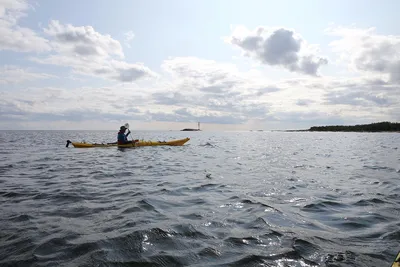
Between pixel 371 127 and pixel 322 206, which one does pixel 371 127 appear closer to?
pixel 371 127

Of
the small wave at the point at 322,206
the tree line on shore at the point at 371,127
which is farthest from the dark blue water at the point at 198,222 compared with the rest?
the tree line on shore at the point at 371,127

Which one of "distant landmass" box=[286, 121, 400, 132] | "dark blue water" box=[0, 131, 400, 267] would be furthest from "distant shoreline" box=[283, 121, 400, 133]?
"dark blue water" box=[0, 131, 400, 267]

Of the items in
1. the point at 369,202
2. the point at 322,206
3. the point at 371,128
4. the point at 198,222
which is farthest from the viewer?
the point at 371,128

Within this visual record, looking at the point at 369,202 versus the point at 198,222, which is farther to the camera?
the point at 369,202

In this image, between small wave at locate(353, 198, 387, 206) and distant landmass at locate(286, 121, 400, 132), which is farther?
distant landmass at locate(286, 121, 400, 132)

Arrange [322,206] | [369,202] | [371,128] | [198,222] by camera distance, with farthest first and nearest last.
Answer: [371,128]
[369,202]
[322,206]
[198,222]

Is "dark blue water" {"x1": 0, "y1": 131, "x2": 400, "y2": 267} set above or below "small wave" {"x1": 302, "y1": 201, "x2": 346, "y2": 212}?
above

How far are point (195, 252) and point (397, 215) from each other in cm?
565

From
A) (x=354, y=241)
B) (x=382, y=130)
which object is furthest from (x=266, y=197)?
(x=382, y=130)

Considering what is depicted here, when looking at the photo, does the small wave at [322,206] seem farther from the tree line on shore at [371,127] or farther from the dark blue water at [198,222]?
the tree line on shore at [371,127]

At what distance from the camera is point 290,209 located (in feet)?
25.3

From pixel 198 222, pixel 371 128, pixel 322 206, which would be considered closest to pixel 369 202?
pixel 322 206

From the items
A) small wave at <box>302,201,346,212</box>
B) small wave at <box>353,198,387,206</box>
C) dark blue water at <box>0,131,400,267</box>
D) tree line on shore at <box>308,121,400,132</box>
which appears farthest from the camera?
tree line on shore at <box>308,121,400,132</box>

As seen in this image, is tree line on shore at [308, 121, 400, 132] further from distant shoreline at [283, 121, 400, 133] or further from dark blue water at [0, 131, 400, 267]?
dark blue water at [0, 131, 400, 267]
